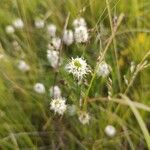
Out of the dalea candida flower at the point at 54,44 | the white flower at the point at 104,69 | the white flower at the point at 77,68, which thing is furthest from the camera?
the dalea candida flower at the point at 54,44

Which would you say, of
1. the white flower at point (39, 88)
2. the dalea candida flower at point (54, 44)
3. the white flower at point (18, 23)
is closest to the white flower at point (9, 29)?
the white flower at point (18, 23)

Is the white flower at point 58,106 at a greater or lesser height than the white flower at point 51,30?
lesser

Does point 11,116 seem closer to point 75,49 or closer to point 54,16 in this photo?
point 75,49

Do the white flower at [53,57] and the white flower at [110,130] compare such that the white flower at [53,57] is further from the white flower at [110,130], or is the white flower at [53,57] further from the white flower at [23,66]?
the white flower at [110,130]

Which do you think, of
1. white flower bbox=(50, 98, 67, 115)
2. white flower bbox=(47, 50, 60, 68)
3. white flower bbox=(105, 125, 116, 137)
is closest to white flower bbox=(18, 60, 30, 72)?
white flower bbox=(47, 50, 60, 68)

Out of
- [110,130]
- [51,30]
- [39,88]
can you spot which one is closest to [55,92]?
[39,88]

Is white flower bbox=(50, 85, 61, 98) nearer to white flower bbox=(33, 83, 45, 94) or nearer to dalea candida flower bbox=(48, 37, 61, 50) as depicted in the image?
white flower bbox=(33, 83, 45, 94)
